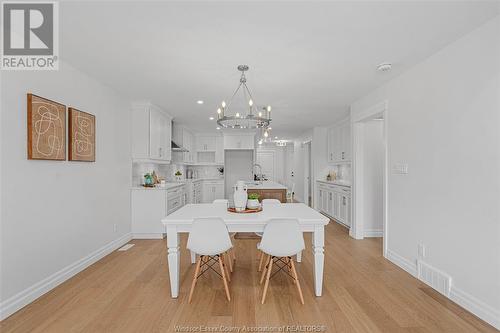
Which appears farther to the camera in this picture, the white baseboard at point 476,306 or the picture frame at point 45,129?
the picture frame at point 45,129

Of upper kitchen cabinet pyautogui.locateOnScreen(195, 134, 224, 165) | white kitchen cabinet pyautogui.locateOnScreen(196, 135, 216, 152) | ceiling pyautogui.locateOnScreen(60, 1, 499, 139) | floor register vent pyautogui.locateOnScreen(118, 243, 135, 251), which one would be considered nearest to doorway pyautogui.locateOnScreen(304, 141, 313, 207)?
upper kitchen cabinet pyautogui.locateOnScreen(195, 134, 224, 165)

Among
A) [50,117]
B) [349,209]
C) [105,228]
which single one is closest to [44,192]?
[50,117]

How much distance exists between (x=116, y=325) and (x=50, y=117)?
2.17 m

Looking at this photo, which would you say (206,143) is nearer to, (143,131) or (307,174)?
(307,174)

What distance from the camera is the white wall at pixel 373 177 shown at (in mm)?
4871

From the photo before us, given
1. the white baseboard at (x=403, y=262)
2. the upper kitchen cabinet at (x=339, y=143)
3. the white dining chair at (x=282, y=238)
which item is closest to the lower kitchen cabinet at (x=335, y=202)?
the upper kitchen cabinet at (x=339, y=143)

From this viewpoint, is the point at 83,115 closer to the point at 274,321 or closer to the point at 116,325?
the point at 116,325

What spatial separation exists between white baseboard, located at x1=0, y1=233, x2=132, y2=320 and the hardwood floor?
6cm

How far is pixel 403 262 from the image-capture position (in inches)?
131

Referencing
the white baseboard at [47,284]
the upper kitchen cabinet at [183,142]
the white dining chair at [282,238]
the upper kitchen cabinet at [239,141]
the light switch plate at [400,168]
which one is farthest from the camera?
the upper kitchen cabinet at [239,141]

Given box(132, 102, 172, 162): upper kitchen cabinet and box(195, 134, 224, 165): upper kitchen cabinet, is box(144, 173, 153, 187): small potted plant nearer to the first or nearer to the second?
box(132, 102, 172, 162): upper kitchen cabinet

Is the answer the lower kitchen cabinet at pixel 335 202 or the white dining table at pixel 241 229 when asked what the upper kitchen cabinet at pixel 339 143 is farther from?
the white dining table at pixel 241 229

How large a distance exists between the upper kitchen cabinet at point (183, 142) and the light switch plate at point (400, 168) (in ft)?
15.8

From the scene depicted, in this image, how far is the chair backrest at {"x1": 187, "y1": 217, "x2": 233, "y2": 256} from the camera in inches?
96.0
